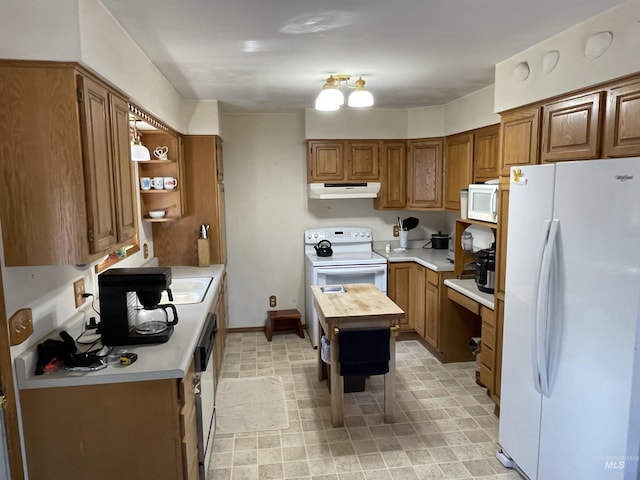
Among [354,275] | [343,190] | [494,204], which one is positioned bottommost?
[354,275]

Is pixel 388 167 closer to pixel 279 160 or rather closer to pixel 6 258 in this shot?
pixel 279 160

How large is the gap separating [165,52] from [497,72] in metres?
2.12

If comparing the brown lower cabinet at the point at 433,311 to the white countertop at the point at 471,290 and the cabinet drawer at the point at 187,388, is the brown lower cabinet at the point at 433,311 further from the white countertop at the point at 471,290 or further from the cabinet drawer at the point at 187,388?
the cabinet drawer at the point at 187,388

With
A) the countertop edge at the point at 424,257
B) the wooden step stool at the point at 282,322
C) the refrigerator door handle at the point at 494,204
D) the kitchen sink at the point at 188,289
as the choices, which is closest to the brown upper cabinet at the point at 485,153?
the refrigerator door handle at the point at 494,204

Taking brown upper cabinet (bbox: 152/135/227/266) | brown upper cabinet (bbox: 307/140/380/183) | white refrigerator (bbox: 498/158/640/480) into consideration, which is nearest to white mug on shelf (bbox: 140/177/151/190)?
brown upper cabinet (bbox: 152/135/227/266)

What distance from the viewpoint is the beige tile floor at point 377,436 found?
8.53 feet

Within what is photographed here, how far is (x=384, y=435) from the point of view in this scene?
2.97 metres

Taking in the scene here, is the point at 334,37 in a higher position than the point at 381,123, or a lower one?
higher

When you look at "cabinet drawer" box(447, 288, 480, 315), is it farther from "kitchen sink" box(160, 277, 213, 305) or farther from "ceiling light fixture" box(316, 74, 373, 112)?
"kitchen sink" box(160, 277, 213, 305)

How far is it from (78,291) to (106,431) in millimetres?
807

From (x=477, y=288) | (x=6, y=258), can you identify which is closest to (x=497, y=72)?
(x=477, y=288)

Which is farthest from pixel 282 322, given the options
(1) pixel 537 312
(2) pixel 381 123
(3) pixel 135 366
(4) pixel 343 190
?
(1) pixel 537 312

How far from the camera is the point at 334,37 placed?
2318 millimetres

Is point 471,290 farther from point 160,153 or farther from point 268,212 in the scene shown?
point 160,153
